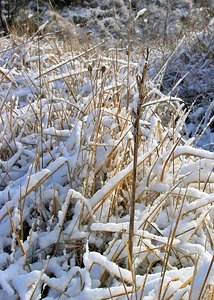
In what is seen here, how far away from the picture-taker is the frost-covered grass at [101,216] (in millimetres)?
998

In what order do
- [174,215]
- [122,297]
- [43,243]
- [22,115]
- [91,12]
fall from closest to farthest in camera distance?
[122,297] < [43,243] < [174,215] < [22,115] < [91,12]

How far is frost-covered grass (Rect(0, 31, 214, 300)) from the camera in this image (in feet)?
3.27

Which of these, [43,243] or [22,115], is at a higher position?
[22,115]

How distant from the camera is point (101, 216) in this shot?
125 cm

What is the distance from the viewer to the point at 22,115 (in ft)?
5.53

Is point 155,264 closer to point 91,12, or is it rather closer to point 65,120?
point 65,120

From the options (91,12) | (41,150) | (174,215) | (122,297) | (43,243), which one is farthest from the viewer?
(91,12)

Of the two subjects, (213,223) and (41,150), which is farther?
(41,150)

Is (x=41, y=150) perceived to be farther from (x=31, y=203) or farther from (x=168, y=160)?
(x=168, y=160)

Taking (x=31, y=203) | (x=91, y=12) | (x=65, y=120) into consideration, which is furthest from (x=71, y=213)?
(x=91, y=12)

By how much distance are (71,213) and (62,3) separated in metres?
11.9

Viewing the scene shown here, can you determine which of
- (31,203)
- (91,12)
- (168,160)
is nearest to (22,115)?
(31,203)

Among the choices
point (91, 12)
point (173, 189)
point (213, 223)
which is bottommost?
point (91, 12)

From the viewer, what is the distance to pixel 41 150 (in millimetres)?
1527
